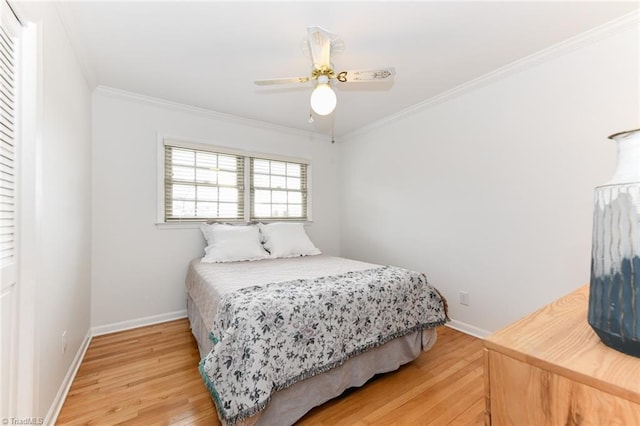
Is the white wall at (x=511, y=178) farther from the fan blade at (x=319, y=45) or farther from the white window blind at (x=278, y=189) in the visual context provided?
the fan blade at (x=319, y=45)

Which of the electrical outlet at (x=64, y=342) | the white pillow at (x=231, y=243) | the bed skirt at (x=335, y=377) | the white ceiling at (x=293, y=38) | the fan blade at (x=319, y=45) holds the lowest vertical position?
the bed skirt at (x=335, y=377)

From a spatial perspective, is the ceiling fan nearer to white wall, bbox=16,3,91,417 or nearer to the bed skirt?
white wall, bbox=16,3,91,417

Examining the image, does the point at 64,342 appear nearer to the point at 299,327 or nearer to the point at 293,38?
the point at 299,327

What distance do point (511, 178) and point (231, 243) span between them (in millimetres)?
2773

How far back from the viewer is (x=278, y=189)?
12.5ft

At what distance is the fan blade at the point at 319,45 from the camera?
5.58 ft

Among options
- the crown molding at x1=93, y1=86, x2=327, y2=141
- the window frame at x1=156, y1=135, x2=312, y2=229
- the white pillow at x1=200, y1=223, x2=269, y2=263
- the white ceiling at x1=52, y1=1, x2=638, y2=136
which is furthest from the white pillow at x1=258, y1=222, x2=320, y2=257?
the white ceiling at x1=52, y1=1, x2=638, y2=136

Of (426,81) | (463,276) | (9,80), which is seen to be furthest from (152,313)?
(426,81)

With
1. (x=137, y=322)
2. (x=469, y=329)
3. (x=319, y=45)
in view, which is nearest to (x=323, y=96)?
(x=319, y=45)

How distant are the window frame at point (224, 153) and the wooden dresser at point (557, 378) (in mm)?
3155

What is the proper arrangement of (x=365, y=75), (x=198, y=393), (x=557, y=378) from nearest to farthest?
(x=557, y=378)
(x=198, y=393)
(x=365, y=75)

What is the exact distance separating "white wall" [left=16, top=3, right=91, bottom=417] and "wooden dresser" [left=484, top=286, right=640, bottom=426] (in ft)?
6.15

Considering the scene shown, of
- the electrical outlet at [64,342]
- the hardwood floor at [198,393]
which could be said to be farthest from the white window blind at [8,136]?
the hardwood floor at [198,393]

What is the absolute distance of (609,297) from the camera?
547mm
